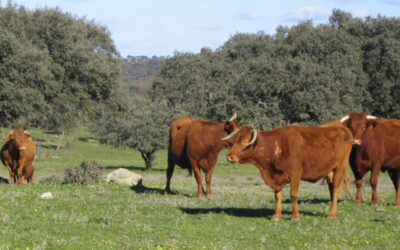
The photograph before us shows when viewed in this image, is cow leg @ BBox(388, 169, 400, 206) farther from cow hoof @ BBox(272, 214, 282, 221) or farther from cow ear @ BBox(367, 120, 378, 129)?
cow hoof @ BBox(272, 214, 282, 221)

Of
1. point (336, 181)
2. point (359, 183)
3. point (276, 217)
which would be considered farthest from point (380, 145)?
point (276, 217)

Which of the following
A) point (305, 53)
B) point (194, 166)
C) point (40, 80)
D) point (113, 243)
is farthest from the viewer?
point (305, 53)

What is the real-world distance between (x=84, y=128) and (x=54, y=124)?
203 feet

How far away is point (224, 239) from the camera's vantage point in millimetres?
11844

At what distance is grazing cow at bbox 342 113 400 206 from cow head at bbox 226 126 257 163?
193 inches

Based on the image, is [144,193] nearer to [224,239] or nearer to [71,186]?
[71,186]

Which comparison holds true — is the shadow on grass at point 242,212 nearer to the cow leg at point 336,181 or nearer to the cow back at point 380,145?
the cow leg at point 336,181

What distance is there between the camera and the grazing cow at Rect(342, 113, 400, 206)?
698 inches

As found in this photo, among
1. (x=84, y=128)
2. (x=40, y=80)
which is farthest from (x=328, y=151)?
(x=84, y=128)

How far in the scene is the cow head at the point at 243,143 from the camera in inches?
541

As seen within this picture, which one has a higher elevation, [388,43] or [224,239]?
[388,43]

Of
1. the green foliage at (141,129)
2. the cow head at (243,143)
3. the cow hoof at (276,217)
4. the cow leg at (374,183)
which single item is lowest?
the green foliage at (141,129)

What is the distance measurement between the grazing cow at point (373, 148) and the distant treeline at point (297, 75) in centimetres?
3097

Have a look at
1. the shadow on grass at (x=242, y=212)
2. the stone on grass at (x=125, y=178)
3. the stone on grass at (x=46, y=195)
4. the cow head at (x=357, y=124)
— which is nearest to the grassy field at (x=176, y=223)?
the shadow on grass at (x=242, y=212)
